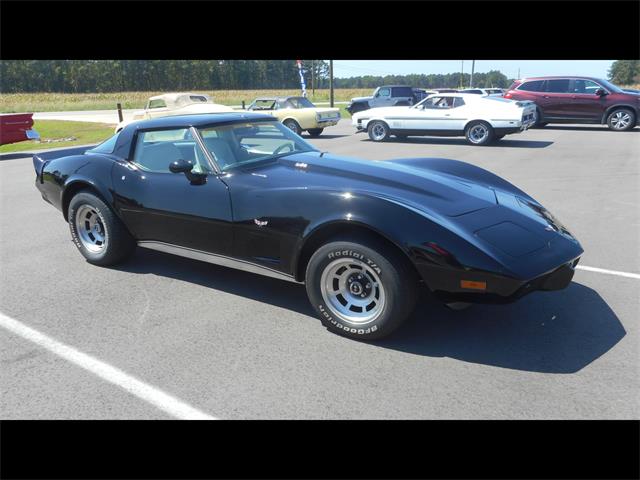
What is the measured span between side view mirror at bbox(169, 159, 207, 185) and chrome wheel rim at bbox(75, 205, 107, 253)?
4.10 ft

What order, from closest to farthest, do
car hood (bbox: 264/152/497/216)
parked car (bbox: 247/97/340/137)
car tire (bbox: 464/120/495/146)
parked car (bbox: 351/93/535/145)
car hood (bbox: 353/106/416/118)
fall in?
car hood (bbox: 264/152/497/216) < parked car (bbox: 351/93/535/145) < car tire (bbox: 464/120/495/146) < car hood (bbox: 353/106/416/118) < parked car (bbox: 247/97/340/137)

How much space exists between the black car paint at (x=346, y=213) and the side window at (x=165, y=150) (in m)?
0.08

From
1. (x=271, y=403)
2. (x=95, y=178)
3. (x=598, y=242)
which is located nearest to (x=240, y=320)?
(x=271, y=403)

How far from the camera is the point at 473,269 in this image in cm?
308

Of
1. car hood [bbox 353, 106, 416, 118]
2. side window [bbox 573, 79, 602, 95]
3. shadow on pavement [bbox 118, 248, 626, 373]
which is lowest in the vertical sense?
shadow on pavement [bbox 118, 248, 626, 373]

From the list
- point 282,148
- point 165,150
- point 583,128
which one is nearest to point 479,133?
point 583,128

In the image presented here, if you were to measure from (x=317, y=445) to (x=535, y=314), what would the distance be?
6.96ft

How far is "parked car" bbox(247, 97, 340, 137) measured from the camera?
1739cm

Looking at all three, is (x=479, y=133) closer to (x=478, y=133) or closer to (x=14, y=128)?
(x=478, y=133)

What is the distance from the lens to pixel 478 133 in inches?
580

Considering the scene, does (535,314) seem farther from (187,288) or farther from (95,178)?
(95,178)

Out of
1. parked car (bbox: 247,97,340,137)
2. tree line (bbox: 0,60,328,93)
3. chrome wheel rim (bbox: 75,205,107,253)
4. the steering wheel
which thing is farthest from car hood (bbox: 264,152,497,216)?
tree line (bbox: 0,60,328,93)

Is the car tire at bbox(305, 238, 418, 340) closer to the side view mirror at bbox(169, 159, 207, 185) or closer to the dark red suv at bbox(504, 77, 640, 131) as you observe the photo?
the side view mirror at bbox(169, 159, 207, 185)

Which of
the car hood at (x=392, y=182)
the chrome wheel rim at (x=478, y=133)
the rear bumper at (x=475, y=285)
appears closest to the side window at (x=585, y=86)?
the chrome wheel rim at (x=478, y=133)
